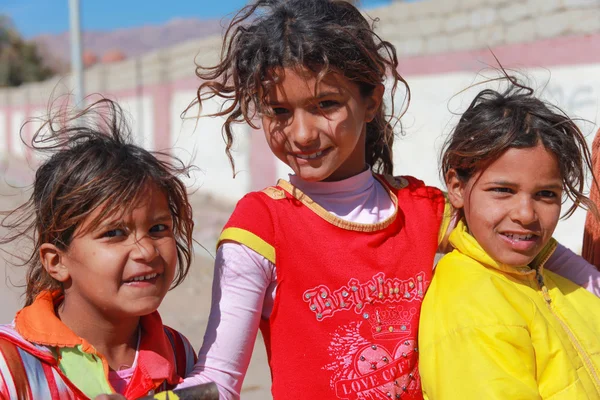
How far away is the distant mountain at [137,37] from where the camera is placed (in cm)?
8425

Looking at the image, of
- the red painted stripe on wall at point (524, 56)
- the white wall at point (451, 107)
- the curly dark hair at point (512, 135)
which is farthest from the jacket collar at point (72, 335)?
the red painted stripe on wall at point (524, 56)

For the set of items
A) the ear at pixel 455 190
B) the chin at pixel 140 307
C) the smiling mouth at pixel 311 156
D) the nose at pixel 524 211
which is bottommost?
the chin at pixel 140 307

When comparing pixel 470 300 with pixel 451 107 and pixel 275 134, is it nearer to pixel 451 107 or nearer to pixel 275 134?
pixel 275 134

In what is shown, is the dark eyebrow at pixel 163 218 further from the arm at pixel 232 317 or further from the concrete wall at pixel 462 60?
the concrete wall at pixel 462 60

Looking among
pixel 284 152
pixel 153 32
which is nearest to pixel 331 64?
pixel 284 152

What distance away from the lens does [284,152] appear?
203 cm

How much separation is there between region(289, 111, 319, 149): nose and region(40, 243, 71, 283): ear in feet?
2.23

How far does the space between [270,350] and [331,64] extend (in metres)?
0.79

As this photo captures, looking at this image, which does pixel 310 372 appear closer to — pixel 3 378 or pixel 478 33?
pixel 3 378

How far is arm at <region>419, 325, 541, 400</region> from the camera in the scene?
5.73 ft

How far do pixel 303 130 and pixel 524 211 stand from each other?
630mm

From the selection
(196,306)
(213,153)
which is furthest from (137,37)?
(196,306)

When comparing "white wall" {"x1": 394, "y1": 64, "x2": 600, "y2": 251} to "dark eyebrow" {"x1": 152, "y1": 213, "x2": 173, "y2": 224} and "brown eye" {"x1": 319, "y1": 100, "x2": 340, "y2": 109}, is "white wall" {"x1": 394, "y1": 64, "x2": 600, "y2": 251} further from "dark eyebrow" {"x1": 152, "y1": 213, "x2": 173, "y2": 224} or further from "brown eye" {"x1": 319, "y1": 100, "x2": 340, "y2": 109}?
"dark eyebrow" {"x1": 152, "y1": 213, "x2": 173, "y2": 224}

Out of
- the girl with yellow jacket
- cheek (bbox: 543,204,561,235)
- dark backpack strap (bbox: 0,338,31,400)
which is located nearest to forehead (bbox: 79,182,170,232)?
dark backpack strap (bbox: 0,338,31,400)
